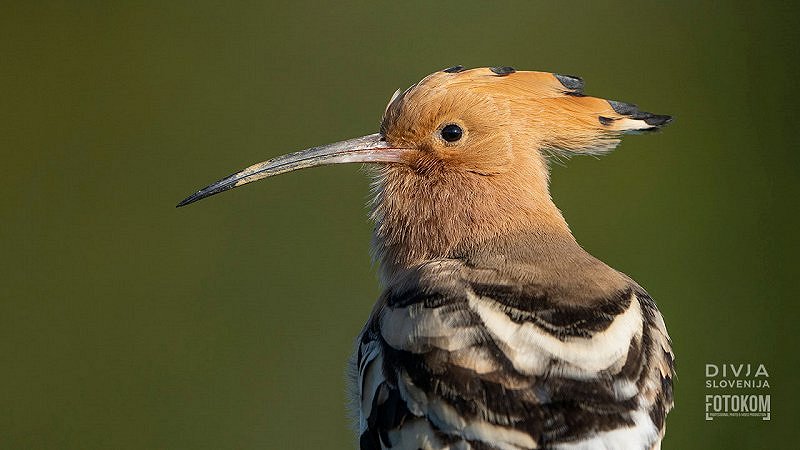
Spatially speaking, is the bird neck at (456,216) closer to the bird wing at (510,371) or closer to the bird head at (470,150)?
the bird head at (470,150)

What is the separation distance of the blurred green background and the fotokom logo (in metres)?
0.05

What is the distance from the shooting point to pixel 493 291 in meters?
1.98

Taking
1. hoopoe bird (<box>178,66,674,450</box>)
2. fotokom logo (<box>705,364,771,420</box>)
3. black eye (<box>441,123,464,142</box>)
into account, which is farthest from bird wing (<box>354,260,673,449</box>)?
fotokom logo (<box>705,364,771,420</box>)

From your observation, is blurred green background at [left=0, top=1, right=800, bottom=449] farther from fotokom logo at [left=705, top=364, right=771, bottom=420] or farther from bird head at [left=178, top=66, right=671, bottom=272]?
bird head at [left=178, top=66, right=671, bottom=272]

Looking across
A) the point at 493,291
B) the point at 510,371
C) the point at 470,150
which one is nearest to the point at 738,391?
the point at 470,150

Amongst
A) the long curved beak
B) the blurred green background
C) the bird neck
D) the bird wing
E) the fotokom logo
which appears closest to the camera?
the bird wing

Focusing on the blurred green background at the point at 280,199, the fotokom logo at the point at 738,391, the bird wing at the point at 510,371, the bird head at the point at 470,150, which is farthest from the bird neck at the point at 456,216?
the fotokom logo at the point at 738,391

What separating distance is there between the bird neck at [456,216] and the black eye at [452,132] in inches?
2.9

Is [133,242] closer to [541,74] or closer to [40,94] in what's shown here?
[40,94]

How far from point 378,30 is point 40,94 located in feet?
Result: 4.31

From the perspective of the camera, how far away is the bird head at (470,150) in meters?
2.30

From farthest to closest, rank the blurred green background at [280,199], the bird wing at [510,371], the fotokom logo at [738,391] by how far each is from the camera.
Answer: the blurred green background at [280,199] → the fotokom logo at [738,391] → the bird wing at [510,371]

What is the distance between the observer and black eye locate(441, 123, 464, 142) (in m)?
2.34

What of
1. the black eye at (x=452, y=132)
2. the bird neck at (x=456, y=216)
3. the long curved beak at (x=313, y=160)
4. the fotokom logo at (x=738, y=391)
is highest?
the black eye at (x=452, y=132)
